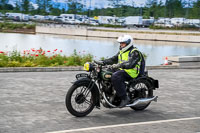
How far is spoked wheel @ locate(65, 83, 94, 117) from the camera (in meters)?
7.29

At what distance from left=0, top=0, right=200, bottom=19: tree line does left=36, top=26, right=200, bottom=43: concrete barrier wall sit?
28064 millimetres

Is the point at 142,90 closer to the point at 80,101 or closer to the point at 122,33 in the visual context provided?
the point at 80,101

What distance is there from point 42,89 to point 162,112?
3725mm

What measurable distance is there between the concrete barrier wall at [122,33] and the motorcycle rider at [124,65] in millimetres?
62030

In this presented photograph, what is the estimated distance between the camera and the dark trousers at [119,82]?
7538 millimetres

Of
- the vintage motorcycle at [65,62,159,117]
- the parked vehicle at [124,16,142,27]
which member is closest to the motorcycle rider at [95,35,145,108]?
the vintage motorcycle at [65,62,159,117]

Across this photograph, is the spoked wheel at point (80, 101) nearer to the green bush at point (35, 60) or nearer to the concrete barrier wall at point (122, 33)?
the green bush at point (35, 60)

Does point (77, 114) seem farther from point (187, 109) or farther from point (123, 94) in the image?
point (187, 109)

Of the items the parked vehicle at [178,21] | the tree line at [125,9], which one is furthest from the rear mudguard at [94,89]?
the tree line at [125,9]

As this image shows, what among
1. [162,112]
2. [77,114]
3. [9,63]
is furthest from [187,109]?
[9,63]

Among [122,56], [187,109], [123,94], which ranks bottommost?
[187,109]

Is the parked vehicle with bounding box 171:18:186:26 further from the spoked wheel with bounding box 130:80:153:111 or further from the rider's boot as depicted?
the rider's boot

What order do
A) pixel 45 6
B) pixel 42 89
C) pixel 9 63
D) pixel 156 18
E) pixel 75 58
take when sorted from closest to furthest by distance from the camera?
pixel 42 89
pixel 9 63
pixel 75 58
pixel 156 18
pixel 45 6

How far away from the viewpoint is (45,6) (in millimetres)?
136125
